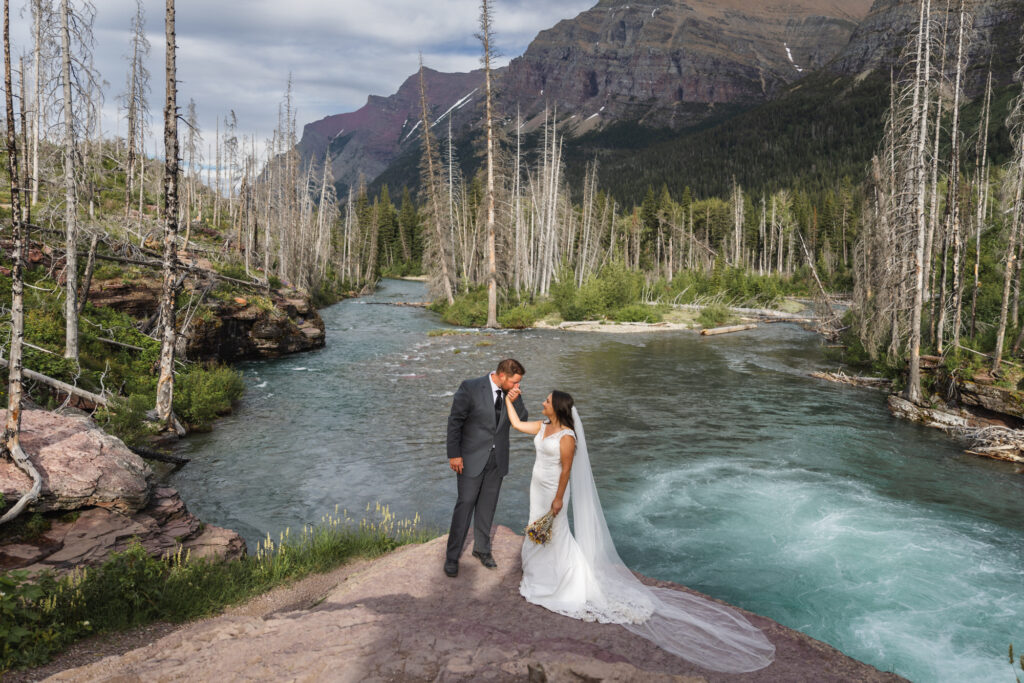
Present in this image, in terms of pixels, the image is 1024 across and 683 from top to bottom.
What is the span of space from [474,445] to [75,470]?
5.17 metres

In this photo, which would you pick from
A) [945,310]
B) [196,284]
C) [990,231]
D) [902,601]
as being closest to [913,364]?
[945,310]

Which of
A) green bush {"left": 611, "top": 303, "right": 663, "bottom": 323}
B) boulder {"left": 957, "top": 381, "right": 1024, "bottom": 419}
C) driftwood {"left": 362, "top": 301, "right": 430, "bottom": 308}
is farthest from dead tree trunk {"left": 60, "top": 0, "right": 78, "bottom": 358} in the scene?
driftwood {"left": 362, "top": 301, "right": 430, "bottom": 308}

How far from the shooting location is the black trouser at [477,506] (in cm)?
616

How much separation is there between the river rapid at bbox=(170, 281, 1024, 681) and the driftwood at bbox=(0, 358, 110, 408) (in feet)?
6.21

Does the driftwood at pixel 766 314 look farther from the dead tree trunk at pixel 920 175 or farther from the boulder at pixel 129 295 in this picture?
the boulder at pixel 129 295

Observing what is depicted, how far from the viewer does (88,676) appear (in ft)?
12.7

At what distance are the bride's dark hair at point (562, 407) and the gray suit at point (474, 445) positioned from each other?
657mm

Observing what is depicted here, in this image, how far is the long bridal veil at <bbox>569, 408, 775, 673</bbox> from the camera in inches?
192

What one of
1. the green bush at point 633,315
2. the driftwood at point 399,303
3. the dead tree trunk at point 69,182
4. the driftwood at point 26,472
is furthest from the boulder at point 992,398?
the driftwood at point 399,303

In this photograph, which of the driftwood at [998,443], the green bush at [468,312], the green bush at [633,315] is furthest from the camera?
the green bush at [633,315]

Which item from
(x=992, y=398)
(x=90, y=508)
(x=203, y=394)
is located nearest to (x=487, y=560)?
(x=90, y=508)

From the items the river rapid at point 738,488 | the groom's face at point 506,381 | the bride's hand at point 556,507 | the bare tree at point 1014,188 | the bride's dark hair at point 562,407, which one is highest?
the bare tree at point 1014,188

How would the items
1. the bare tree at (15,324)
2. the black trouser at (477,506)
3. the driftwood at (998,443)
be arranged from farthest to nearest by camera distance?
the driftwood at (998,443), the bare tree at (15,324), the black trouser at (477,506)

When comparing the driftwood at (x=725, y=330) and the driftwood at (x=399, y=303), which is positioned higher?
the driftwood at (x=399, y=303)
